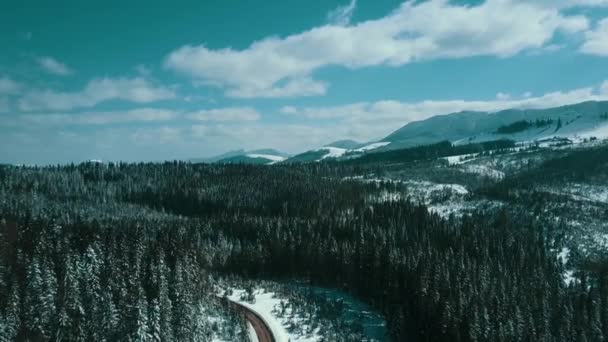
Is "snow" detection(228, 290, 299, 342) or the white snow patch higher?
"snow" detection(228, 290, 299, 342)

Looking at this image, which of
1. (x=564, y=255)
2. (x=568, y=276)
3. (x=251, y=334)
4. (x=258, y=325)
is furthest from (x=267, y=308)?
(x=564, y=255)

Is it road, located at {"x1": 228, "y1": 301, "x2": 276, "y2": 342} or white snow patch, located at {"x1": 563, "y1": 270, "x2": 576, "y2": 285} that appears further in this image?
white snow patch, located at {"x1": 563, "y1": 270, "x2": 576, "y2": 285}

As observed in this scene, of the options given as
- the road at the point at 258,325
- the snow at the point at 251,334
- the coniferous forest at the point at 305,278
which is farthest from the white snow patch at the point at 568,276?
the snow at the point at 251,334

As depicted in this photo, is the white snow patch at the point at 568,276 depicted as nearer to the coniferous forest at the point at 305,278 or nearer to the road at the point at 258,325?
the coniferous forest at the point at 305,278

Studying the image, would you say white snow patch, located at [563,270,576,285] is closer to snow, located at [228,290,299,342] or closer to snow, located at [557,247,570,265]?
snow, located at [557,247,570,265]

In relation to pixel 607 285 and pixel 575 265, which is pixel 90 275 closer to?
pixel 607 285

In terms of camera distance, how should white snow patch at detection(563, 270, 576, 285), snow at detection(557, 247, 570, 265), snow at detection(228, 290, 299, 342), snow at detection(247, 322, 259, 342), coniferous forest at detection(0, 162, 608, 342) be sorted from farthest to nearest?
snow at detection(557, 247, 570, 265)
white snow patch at detection(563, 270, 576, 285)
snow at detection(228, 290, 299, 342)
snow at detection(247, 322, 259, 342)
coniferous forest at detection(0, 162, 608, 342)

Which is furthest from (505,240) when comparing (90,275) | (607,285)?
(90,275)

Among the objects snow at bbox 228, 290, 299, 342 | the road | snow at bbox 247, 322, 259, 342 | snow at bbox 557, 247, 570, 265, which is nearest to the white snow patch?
snow at bbox 557, 247, 570, 265

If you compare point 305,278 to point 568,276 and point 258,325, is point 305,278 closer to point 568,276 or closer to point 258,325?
point 258,325
